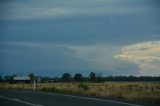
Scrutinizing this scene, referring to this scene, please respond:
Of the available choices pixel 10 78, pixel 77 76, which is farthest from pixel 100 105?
pixel 77 76

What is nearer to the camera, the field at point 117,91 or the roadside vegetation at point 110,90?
the field at point 117,91

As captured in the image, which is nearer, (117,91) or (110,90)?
(117,91)

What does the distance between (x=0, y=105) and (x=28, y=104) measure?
1361 mm

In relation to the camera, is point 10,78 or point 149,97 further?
point 10,78

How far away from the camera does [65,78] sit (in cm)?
15250

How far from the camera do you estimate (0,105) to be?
842 inches

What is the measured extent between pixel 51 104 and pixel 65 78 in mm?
131371

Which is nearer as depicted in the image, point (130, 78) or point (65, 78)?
point (65, 78)

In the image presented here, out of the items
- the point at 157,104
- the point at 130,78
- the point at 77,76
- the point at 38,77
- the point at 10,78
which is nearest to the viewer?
the point at 157,104

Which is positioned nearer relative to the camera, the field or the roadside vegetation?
the field

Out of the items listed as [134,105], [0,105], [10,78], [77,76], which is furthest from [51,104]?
[77,76]

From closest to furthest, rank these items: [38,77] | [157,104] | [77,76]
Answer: [157,104], [38,77], [77,76]

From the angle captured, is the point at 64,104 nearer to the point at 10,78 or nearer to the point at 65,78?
the point at 10,78

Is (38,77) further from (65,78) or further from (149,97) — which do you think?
(65,78)
